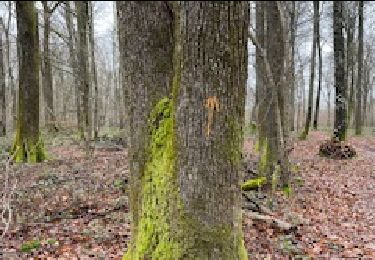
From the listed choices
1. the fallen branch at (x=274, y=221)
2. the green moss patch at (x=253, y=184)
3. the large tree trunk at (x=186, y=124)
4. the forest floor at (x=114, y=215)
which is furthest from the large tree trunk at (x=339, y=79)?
the large tree trunk at (x=186, y=124)

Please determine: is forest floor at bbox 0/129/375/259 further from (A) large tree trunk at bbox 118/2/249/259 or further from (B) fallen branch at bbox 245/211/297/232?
(A) large tree trunk at bbox 118/2/249/259

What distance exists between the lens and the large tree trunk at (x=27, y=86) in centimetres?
1091

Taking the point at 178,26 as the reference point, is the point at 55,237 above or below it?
below

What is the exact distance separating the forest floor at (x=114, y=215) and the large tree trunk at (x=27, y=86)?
711mm

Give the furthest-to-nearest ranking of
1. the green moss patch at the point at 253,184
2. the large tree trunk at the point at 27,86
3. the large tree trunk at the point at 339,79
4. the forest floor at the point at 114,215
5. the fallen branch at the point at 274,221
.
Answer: the large tree trunk at the point at 339,79 < the large tree trunk at the point at 27,86 < the green moss patch at the point at 253,184 < the fallen branch at the point at 274,221 < the forest floor at the point at 114,215

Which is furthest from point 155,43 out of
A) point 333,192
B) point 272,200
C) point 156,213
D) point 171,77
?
point 333,192

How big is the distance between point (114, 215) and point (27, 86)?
6.02m

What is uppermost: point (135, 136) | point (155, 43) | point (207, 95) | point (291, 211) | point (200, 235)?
point (155, 43)

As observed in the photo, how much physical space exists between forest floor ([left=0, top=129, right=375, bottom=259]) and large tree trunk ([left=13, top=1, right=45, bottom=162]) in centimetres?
71

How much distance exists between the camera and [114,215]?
21.1ft

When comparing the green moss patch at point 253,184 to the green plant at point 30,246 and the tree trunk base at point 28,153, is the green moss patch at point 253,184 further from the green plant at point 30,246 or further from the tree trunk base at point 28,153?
the tree trunk base at point 28,153

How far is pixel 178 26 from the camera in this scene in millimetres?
3312

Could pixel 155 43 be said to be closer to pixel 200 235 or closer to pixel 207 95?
pixel 207 95

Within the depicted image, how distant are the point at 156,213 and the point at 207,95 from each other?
1133 millimetres
